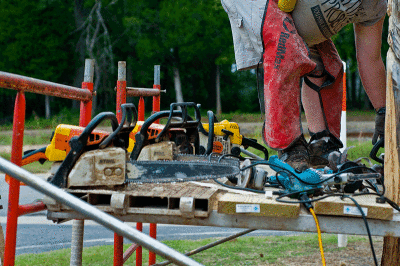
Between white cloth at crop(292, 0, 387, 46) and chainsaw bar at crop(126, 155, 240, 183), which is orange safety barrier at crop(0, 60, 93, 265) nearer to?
chainsaw bar at crop(126, 155, 240, 183)

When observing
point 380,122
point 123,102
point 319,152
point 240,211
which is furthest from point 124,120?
point 380,122

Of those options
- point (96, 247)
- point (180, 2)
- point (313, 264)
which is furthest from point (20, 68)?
point (313, 264)

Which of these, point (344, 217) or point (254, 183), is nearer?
point (344, 217)

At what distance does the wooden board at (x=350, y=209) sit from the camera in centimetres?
167

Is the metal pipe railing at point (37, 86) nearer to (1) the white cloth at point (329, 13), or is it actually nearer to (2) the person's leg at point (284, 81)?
(2) the person's leg at point (284, 81)

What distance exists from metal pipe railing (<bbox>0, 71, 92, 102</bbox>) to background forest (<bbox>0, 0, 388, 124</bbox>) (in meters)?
17.7

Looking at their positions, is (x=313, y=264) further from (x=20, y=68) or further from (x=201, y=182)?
(x=20, y=68)

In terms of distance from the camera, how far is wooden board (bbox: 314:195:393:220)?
1671 mm

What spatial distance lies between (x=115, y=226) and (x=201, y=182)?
0.91 metres

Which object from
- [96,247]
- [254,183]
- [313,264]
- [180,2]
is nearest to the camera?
[254,183]

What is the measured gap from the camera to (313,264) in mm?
3959

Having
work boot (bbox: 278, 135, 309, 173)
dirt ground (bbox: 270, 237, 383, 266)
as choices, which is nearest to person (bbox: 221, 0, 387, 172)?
work boot (bbox: 278, 135, 309, 173)

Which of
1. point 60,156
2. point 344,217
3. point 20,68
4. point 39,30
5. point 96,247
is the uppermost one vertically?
point 39,30

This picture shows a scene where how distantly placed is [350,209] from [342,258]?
275cm
